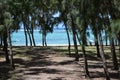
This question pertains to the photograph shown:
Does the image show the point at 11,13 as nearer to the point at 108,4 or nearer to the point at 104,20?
the point at 104,20

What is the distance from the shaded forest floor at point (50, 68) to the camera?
76.8 feet

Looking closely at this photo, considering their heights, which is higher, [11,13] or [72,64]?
[11,13]

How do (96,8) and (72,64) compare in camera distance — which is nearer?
(96,8)

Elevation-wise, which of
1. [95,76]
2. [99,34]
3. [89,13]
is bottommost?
[95,76]

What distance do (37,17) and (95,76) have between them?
27.1m

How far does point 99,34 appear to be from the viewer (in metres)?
19.8

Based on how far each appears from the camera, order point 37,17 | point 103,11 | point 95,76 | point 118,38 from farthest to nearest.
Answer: point 37,17 → point 95,76 → point 103,11 → point 118,38

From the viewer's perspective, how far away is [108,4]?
1655cm

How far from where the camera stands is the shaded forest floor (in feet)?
76.8

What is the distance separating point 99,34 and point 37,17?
98.4 feet

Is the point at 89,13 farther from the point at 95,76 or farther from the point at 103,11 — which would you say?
the point at 95,76

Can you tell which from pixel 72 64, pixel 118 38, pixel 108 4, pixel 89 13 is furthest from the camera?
pixel 72 64

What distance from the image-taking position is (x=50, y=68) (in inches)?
1062

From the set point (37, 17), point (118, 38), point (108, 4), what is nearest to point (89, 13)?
point (108, 4)
